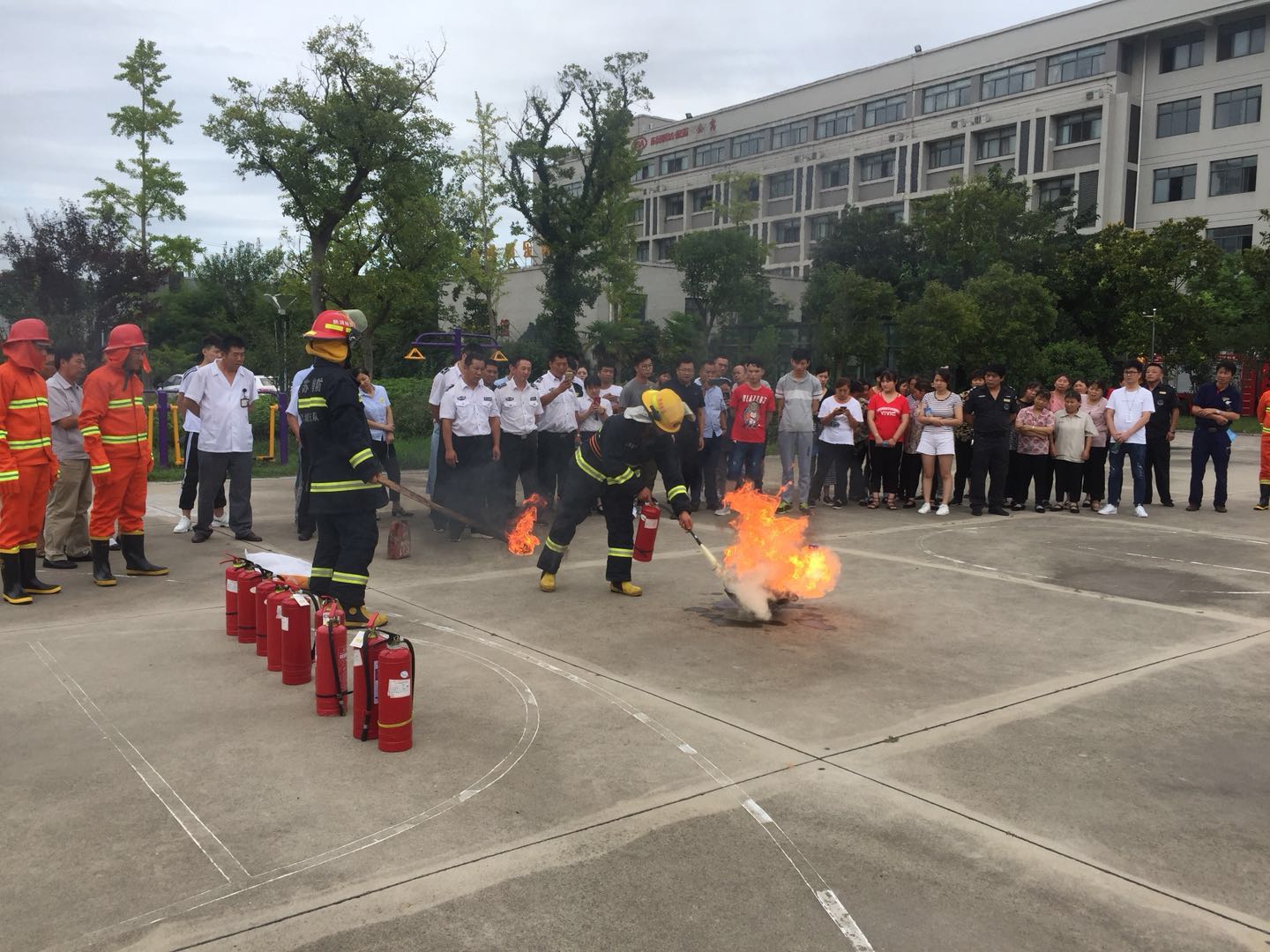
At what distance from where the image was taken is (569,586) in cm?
838

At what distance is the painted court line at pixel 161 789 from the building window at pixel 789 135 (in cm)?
6874

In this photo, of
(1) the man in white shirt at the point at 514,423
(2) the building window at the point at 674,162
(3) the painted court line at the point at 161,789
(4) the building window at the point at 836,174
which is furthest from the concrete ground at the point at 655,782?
(2) the building window at the point at 674,162

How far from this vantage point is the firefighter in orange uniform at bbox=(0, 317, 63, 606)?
7.21 meters

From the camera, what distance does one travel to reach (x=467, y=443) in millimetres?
10414

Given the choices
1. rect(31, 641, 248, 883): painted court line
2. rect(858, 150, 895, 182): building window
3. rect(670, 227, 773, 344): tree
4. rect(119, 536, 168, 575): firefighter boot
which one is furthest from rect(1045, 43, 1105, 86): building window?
rect(31, 641, 248, 883): painted court line

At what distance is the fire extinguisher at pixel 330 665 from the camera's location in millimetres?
5027

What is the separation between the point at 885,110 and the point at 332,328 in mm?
63836

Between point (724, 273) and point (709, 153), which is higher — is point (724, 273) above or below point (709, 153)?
below

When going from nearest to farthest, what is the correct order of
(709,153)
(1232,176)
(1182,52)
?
1. (1232,176)
2. (1182,52)
3. (709,153)

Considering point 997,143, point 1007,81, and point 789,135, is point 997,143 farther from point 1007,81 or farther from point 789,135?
point 789,135

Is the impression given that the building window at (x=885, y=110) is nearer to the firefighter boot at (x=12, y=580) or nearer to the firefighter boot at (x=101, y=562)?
the firefighter boot at (x=101, y=562)

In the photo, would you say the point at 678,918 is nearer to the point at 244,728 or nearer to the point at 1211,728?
the point at 244,728

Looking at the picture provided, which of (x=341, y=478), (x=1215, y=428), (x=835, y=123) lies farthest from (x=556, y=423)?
(x=835, y=123)

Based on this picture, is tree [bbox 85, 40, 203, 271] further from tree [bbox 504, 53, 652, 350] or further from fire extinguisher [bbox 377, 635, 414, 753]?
fire extinguisher [bbox 377, 635, 414, 753]
